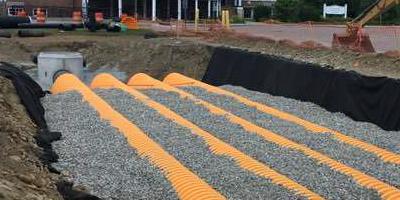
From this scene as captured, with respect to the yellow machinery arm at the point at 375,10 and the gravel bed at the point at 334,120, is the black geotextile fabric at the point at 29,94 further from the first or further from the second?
the yellow machinery arm at the point at 375,10

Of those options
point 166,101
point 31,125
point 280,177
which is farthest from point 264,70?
point 280,177

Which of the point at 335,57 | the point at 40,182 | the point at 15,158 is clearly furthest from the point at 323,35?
the point at 40,182

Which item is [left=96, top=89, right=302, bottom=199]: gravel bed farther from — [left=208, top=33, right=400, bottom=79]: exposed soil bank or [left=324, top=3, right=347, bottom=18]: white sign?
[left=324, top=3, right=347, bottom=18]: white sign

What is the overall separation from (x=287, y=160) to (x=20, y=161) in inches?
162

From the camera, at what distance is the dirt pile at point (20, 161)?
6.12 m

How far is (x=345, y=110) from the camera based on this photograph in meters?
15.0

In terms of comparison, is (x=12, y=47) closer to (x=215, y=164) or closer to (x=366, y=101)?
(x=366, y=101)

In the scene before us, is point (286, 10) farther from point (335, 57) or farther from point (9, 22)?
point (335, 57)

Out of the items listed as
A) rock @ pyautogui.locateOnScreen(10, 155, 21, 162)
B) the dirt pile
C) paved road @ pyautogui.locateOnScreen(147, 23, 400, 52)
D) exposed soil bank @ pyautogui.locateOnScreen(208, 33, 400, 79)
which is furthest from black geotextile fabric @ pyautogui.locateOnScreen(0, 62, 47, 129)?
paved road @ pyautogui.locateOnScreen(147, 23, 400, 52)

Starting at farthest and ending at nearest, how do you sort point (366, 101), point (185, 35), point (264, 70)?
point (185, 35), point (264, 70), point (366, 101)

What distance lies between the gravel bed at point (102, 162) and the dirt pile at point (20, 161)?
1.61 ft

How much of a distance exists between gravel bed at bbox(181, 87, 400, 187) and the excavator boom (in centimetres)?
1029

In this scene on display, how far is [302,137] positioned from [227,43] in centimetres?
1787

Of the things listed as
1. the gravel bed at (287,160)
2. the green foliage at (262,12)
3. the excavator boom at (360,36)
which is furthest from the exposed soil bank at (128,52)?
the green foliage at (262,12)
